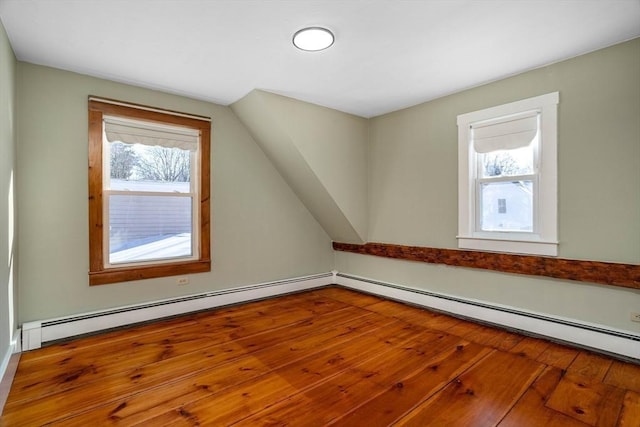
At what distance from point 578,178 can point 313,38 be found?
247 centimetres

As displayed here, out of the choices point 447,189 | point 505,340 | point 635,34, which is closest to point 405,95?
Result: point 447,189

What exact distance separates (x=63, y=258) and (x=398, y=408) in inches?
119

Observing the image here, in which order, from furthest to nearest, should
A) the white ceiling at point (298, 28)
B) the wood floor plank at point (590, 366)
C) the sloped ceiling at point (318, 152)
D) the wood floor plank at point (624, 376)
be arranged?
the sloped ceiling at point (318, 152)
the wood floor plank at point (590, 366)
the wood floor plank at point (624, 376)
the white ceiling at point (298, 28)

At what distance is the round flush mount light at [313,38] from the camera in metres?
2.28

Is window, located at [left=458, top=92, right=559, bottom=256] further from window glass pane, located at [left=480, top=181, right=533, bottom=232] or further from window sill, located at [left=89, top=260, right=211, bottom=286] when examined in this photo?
window sill, located at [left=89, top=260, right=211, bottom=286]

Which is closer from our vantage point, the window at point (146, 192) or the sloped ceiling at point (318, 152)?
the window at point (146, 192)

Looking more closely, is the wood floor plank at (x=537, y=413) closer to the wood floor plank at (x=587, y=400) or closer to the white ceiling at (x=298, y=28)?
the wood floor plank at (x=587, y=400)

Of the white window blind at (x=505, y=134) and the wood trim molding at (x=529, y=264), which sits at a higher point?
the white window blind at (x=505, y=134)

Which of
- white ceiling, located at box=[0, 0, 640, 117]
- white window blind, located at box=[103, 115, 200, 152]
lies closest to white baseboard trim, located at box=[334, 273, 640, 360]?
white ceiling, located at box=[0, 0, 640, 117]

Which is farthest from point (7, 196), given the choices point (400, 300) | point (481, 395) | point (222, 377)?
point (400, 300)

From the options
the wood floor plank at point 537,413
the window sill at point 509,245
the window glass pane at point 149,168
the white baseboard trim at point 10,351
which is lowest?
the wood floor plank at point 537,413

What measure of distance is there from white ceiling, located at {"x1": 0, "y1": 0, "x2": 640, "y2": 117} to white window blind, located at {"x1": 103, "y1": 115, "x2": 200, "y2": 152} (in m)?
0.40

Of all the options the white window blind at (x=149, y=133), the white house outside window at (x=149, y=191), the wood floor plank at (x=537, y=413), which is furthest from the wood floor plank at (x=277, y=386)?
the white window blind at (x=149, y=133)

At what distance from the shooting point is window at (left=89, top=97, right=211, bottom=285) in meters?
3.04
